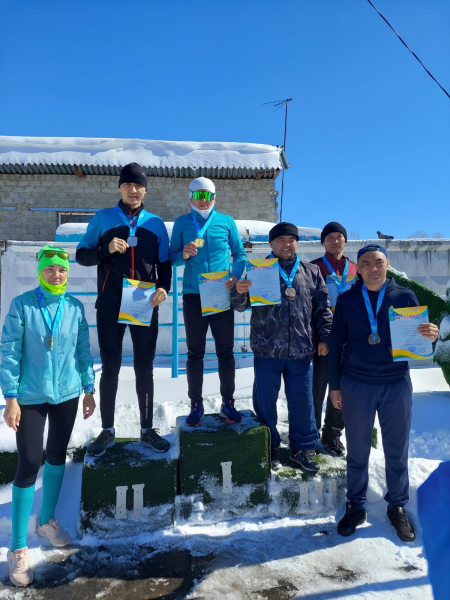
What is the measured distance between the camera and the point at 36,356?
2.37m

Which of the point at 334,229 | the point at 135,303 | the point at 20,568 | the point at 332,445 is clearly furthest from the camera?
the point at 334,229

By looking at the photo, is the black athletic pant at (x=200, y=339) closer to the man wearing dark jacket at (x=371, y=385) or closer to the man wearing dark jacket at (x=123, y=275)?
the man wearing dark jacket at (x=123, y=275)

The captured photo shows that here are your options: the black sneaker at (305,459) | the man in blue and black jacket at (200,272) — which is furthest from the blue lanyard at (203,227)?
the black sneaker at (305,459)

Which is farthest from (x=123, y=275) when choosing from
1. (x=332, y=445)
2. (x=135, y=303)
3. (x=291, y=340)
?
(x=332, y=445)

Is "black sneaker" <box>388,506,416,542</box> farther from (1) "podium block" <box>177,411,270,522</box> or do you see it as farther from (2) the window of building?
(2) the window of building

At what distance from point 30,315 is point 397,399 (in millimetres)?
2314

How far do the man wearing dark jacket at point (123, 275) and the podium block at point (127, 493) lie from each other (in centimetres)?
16

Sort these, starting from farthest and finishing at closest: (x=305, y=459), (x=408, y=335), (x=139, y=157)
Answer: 1. (x=139, y=157)
2. (x=305, y=459)
3. (x=408, y=335)

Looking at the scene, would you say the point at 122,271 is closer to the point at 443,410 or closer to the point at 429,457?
the point at 429,457

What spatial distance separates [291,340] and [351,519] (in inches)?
48.9

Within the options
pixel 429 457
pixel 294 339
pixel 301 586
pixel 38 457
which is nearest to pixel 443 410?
pixel 429 457

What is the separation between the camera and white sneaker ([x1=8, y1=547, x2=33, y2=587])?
222cm

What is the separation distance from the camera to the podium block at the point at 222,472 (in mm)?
2820

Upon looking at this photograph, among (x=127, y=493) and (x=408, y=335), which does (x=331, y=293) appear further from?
(x=127, y=493)
